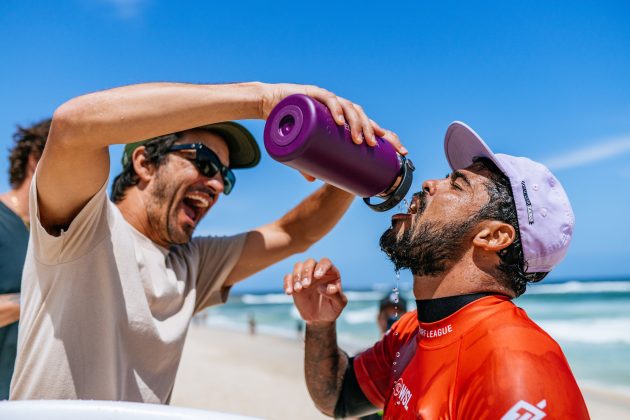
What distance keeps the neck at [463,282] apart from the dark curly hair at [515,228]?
0.06 m

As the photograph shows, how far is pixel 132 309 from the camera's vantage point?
102 inches

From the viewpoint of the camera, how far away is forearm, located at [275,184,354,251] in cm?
347

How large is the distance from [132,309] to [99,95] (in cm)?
104

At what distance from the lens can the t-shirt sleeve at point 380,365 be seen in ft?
9.23

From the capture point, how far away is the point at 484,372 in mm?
1868

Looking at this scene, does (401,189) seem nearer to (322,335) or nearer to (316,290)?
(316,290)

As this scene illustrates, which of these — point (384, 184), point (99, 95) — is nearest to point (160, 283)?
point (99, 95)

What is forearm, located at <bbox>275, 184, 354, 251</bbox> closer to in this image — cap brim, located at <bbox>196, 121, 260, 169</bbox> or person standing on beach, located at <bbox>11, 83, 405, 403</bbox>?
person standing on beach, located at <bbox>11, 83, 405, 403</bbox>

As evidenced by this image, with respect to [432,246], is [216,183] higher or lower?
higher

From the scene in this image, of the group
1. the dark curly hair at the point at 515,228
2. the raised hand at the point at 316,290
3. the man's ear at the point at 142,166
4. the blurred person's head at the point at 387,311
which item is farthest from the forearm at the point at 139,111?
the blurred person's head at the point at 387,311

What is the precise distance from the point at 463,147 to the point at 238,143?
1425 mm

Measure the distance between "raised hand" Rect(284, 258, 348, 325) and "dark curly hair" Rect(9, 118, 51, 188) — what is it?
84.8 inches

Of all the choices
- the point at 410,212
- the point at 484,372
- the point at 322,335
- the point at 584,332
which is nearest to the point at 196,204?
the point at 322,335

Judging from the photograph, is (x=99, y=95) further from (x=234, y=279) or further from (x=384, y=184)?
(x=234, y=279)
